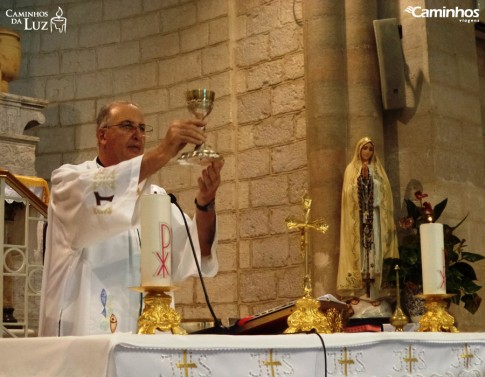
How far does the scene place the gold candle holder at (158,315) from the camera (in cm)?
247

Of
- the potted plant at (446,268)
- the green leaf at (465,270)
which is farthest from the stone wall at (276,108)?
the green leaf at (465,270)

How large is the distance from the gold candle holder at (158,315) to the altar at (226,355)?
188 mm

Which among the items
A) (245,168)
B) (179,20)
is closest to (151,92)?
(179,20)

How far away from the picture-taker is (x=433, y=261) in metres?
3.08

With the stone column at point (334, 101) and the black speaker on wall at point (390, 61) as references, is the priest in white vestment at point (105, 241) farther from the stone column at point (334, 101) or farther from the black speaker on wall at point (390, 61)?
the black speaker on wall at point (390, 61)

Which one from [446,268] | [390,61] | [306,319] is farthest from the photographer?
[390,61]

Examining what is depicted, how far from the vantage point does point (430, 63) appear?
24.8 feet

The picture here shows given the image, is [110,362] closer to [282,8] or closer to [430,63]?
[430,63]

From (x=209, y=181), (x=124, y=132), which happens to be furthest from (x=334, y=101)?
(x=209, y=181)

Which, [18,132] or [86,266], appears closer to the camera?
[86,266]

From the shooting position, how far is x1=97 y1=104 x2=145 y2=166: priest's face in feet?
12.7

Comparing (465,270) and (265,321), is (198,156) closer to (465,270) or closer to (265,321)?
(265,321)

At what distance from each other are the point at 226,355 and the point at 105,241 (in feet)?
4.84

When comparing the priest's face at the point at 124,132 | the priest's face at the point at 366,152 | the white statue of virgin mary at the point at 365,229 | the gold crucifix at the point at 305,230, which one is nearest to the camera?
the gold crucifix at the point at 305,230
